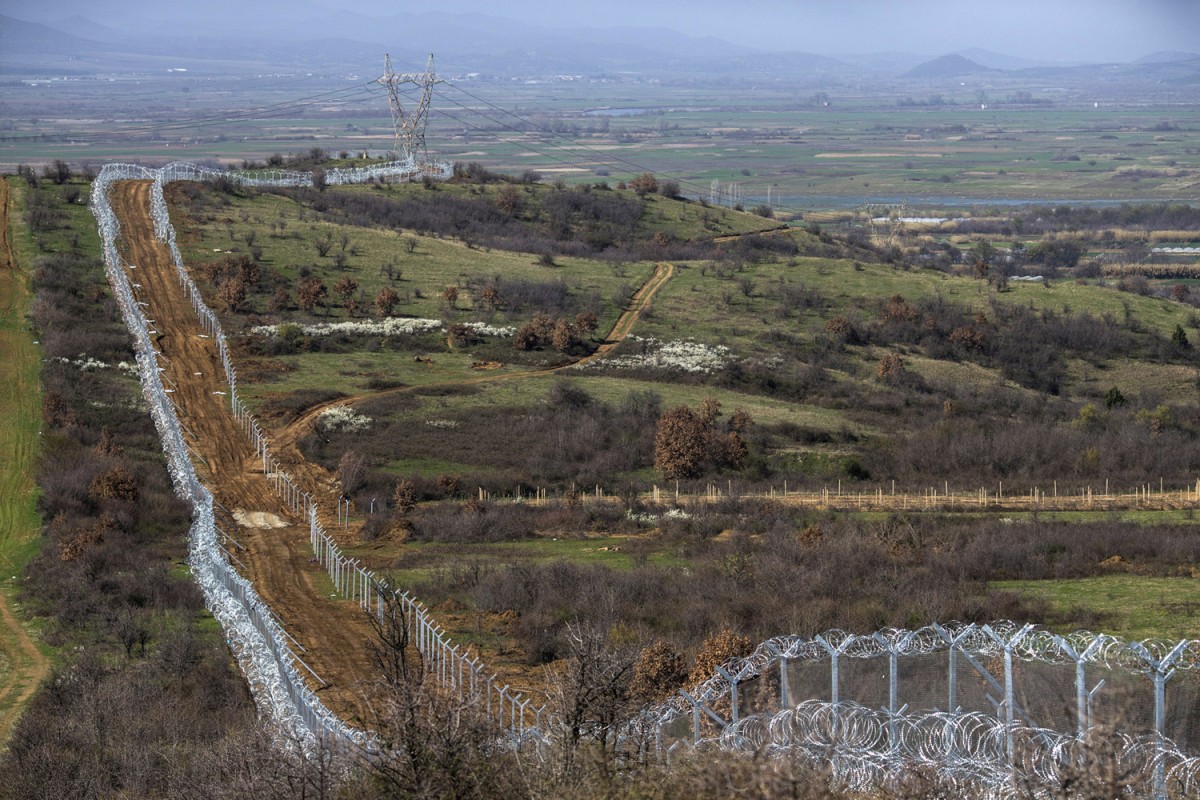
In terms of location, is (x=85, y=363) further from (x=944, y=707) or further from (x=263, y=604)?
(x=944, y=707)

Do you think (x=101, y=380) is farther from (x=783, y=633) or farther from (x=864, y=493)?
(x=783, y=633)

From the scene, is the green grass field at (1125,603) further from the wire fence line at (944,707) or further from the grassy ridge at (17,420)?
the grassy ridge at (17,420)

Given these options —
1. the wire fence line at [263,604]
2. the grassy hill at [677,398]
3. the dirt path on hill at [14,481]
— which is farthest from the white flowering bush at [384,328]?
the dirt path on hill at [14,481]

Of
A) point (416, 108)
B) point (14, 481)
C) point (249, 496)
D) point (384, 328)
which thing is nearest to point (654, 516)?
point (249, 496)

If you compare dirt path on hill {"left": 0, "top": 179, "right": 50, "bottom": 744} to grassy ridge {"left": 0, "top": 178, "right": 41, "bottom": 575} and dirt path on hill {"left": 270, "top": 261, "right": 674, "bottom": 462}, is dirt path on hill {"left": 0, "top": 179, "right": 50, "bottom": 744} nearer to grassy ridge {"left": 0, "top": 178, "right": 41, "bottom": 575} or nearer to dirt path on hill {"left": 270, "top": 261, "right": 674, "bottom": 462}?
grassy ridge {"left": 0, "top": 178, "right": 41, "bottom": 575}

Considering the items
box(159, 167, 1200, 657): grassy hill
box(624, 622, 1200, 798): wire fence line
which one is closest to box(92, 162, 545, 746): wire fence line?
box(159, 167, 1200, 657): grassy hill

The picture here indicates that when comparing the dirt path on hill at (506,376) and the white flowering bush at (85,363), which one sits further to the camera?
the white flowering bush at (85,363)
